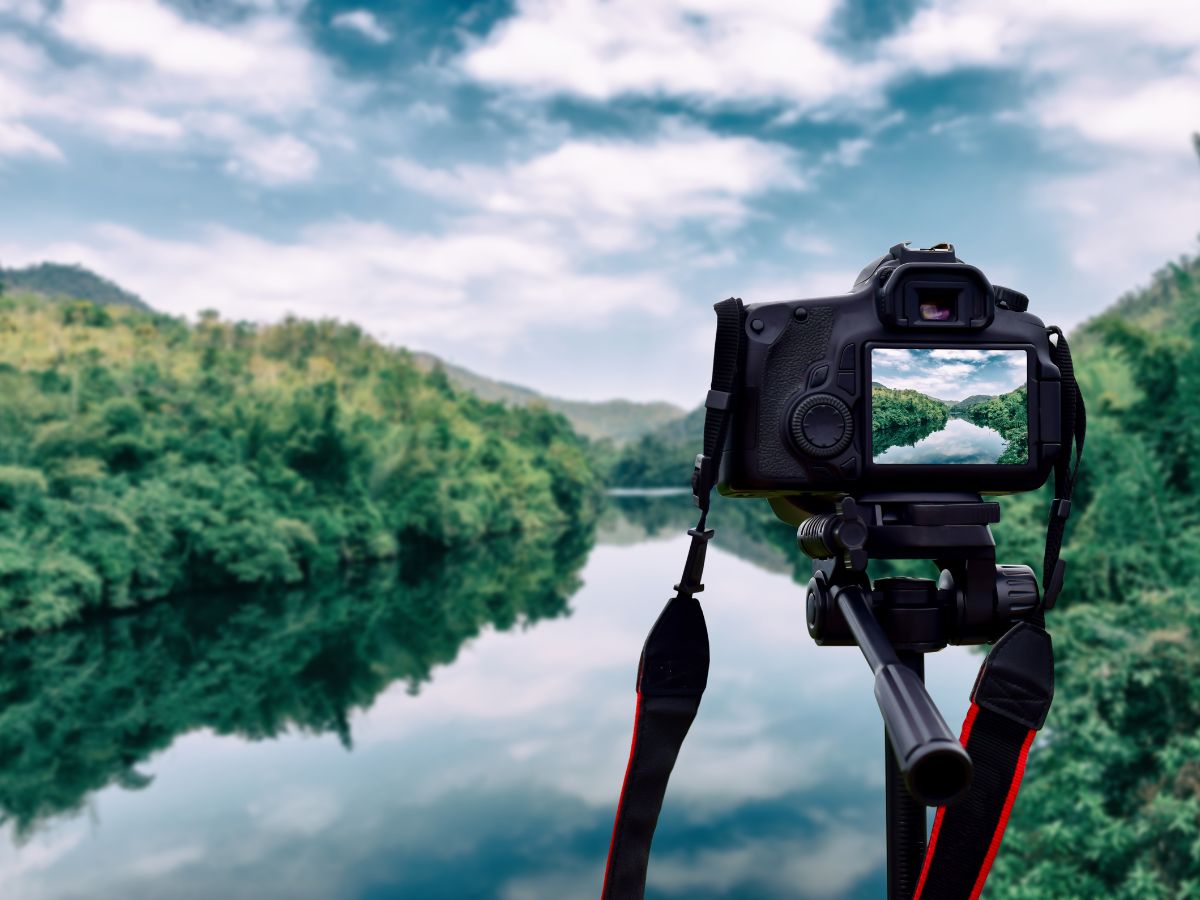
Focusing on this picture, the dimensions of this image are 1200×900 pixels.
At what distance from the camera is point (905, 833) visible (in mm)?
911

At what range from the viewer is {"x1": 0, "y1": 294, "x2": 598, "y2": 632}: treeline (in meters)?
13.8

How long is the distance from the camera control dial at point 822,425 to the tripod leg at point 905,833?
0.23 metres

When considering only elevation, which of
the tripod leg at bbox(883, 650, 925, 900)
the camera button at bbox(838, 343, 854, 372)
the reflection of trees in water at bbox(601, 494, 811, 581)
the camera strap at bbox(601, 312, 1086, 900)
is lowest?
the reflection of trees in water at bbox(601, 494, 811, 581)

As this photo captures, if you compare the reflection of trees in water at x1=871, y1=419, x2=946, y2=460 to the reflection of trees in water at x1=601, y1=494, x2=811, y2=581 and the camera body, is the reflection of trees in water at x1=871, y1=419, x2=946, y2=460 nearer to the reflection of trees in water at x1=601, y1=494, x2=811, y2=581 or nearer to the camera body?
the camera body

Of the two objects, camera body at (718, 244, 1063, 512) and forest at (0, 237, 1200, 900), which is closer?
camera body at (718, 244, 1063, 512)

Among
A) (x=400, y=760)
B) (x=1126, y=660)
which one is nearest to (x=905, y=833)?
(x=1126, y=660)

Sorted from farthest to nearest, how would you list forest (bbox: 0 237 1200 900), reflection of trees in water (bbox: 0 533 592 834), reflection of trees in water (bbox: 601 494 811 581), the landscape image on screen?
reflection of trees in water (bbox: 601 494 811 581)
reflection of trees in water (bbox: 0 533 592 834)
forest (bbox: 0 237 1200 900)
the landscape image on screen

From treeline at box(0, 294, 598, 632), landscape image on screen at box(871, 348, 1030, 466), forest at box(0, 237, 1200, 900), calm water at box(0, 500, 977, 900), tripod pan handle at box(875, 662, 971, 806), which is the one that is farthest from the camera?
treeline at box(0, 294, 598, 632)

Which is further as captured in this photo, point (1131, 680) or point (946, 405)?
point (1131, 680)

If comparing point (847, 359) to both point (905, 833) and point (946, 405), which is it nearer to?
point (946, 405)

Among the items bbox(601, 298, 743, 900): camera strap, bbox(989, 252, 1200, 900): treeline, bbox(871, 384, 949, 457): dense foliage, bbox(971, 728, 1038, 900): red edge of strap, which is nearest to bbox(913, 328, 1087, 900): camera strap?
bbox(971, 728, 1038, 900): red edge of strap

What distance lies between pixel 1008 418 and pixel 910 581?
183mm

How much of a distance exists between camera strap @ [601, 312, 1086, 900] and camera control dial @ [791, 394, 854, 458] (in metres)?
0.07

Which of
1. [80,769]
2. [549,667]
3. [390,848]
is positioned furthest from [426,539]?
[390,848]
